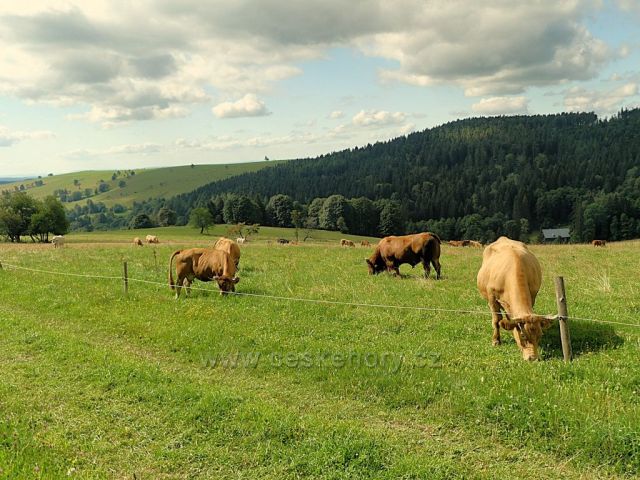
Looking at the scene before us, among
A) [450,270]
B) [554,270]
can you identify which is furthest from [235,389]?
[554,270]

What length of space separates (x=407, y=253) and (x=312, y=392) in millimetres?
12579

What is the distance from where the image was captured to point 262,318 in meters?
13.2

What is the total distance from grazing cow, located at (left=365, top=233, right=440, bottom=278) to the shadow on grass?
353 inches

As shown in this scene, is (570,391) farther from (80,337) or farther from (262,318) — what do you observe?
(80,337)

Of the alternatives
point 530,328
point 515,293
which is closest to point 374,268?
point 515,293

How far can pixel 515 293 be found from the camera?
10.2 metres

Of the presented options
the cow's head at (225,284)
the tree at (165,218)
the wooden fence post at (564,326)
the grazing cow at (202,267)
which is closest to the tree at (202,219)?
the tree at (165,218)

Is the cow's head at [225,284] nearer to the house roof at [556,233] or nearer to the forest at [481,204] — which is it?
the forest at [481,204]

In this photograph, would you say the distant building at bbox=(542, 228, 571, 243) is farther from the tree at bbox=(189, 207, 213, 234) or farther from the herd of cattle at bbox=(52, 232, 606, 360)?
the herd of cattle at bbox=(52, 232, 606, 360)

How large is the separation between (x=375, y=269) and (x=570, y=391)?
1429 centimetres

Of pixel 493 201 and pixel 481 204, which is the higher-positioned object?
pixel 493 201

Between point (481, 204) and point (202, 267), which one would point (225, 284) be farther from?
point (481, 204)

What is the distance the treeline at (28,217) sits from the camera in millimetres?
74312

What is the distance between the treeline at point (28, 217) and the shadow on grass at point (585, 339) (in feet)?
277
